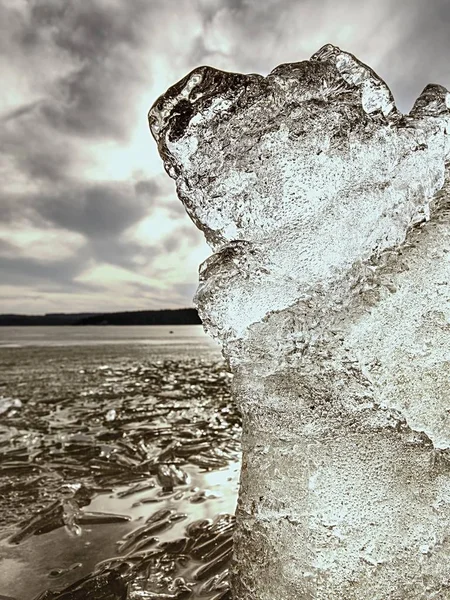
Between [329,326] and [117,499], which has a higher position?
[329,326]

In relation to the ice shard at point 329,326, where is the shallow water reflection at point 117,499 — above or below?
below

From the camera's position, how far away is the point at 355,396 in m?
1.49

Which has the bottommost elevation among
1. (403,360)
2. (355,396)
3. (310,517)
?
(310,517)

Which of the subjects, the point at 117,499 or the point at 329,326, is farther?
the point at 117,499

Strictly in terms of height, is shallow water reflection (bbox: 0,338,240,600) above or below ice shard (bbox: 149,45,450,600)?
below

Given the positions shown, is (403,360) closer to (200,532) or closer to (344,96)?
(344,96)

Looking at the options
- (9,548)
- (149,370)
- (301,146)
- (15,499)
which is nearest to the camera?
(301,146)

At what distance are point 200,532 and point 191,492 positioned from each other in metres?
0.54

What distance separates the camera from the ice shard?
1.48 meters

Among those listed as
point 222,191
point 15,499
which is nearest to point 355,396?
point 222,191

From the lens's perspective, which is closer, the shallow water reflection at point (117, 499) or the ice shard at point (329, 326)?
the ice shard at point (329, 326)

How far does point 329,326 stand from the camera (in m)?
1.51

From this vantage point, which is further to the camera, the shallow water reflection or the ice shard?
the shallow water reflection

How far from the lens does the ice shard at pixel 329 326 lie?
4.87ft
